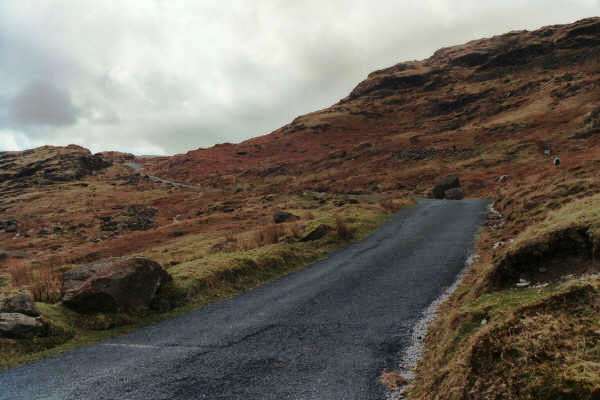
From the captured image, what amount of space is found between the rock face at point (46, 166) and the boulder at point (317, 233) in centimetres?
11929

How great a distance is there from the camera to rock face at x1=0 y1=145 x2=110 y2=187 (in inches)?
4852

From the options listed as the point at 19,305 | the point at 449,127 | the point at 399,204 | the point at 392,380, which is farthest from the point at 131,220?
the point at 449,127

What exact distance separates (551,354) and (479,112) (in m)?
116

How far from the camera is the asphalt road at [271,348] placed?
26.6ft

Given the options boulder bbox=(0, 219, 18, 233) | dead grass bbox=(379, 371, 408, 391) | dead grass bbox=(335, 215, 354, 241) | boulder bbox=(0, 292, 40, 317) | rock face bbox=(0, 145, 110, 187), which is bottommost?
dead grass bbox=(379, 371, 408, 391)

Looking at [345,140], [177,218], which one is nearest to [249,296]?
[177,218]

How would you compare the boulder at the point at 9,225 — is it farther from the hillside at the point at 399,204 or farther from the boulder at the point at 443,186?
the boulder at the point at 443,186

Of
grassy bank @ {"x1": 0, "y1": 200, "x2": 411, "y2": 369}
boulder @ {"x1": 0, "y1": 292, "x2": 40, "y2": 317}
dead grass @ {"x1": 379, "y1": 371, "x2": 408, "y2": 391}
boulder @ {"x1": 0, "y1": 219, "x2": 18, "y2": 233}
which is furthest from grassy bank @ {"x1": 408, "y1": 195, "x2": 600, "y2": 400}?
boulder @ {"x1": 0, "y1": 219, "x2": 18, "y2": 233}

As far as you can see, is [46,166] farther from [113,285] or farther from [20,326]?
[20,326]

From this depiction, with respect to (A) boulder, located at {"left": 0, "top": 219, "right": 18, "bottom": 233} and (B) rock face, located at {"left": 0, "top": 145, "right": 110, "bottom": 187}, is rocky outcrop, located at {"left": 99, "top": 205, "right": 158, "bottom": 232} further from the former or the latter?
(B) rock face, located at {"left": 0, "top": 145, "right": 110, "bottom": 187}

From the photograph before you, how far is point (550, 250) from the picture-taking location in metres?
8.53

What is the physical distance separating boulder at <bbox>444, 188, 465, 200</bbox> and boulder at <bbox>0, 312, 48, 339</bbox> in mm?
46103

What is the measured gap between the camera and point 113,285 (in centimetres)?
1370

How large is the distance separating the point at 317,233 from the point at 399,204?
18248mm
